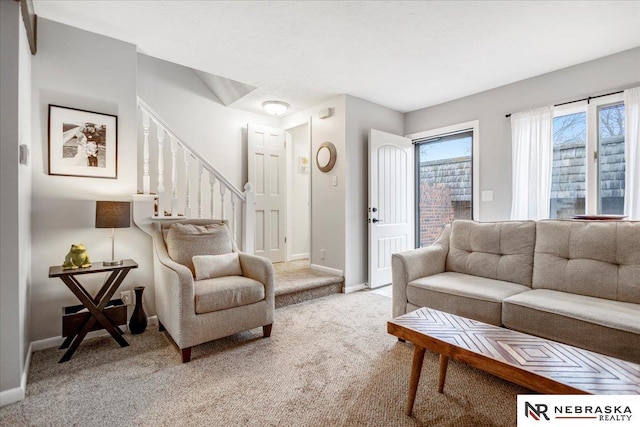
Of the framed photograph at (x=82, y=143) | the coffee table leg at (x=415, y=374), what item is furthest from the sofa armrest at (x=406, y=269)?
the framed photograph at (x=82, y=143)

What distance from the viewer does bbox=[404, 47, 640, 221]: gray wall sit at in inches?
111

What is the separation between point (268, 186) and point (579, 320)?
12.5ft

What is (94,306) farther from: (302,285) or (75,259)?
(302,285)

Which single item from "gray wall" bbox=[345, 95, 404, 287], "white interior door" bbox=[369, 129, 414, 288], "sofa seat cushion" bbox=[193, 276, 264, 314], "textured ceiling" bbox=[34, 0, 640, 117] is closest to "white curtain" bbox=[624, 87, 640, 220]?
"textured ceiling" bbox=[34, 0, 640, 117]

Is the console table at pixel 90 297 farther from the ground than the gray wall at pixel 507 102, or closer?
closer

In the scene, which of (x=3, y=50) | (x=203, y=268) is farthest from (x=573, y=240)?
(x=3, y=50)

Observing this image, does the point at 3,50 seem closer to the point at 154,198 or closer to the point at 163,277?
the point at 154,198

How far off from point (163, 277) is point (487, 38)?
3.32 metres

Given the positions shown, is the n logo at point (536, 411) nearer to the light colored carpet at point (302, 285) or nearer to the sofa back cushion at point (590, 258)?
the sofa back cushion at point (590, 258)

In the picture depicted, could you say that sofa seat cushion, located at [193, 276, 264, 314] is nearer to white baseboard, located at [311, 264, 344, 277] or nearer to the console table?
the console table

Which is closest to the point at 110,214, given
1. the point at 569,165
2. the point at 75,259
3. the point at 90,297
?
the point at 75,259

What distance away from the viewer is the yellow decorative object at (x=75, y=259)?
2.20m

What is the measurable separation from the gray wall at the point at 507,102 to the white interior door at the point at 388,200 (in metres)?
0.66

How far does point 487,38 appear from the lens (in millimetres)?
2547
